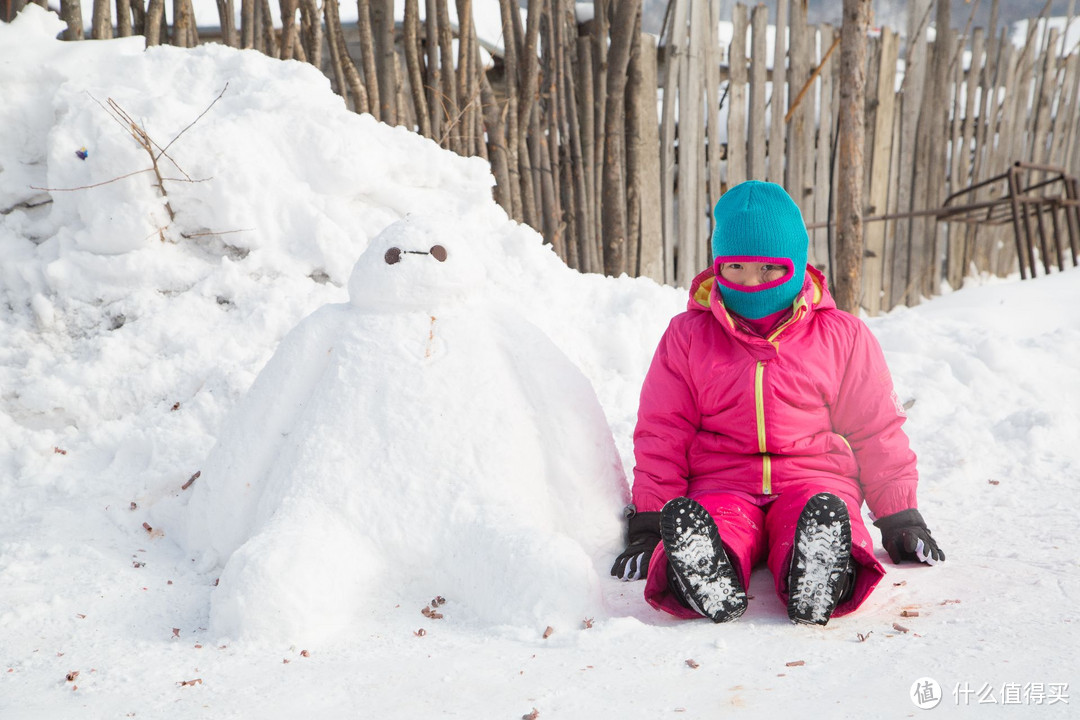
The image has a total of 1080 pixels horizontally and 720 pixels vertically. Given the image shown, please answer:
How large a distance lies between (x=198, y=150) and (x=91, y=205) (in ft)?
1.43

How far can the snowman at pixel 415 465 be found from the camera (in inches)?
68.6

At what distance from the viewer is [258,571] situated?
1680 mm

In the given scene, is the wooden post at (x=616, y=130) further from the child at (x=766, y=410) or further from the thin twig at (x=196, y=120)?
the child at (x=766, y=410)

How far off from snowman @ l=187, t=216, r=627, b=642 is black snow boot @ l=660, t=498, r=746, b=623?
0.19 meters

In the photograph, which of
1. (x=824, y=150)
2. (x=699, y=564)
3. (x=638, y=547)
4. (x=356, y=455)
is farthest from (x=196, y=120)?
(x=824, y=150)

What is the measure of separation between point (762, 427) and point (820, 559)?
463mm

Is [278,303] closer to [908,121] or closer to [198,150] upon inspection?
[198,150]

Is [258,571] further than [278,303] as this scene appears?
No

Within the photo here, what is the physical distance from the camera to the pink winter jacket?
6.72 feet

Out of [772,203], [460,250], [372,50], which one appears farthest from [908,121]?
[460,250]

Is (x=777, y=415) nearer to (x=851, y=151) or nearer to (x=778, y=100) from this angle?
(x=851, y=151)

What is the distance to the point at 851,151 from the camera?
169 inches

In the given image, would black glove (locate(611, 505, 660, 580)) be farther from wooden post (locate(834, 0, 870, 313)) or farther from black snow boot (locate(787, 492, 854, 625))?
wooden post (locate(834, 0, 870, 313))

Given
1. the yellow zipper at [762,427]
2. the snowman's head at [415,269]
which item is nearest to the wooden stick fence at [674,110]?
the snowman's head at [415,269]
